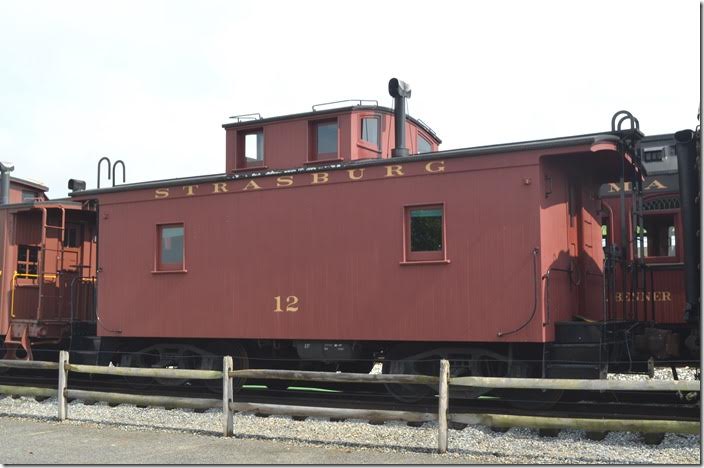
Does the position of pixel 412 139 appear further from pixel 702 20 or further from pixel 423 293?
pixel 702 20

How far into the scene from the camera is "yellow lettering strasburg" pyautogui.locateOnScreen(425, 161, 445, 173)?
10.0 meters

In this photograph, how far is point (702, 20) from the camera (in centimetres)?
806

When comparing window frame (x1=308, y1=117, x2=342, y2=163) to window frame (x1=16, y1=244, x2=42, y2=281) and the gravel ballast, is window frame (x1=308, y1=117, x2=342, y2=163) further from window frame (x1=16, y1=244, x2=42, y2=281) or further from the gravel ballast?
window frame (x1=16, y1=244, x2=42, y2=281)

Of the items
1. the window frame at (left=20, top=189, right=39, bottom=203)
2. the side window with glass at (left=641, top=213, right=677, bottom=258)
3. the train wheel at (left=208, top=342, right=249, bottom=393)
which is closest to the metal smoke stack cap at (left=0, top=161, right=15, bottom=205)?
the window frame at (left=20, top=189, right=39, bottom=203)

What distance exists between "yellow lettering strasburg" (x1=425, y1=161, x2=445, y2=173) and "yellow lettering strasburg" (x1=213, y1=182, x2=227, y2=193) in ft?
10.8

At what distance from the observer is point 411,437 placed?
331 inches

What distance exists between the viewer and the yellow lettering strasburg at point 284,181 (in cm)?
1113

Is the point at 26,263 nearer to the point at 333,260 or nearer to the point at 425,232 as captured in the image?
the point at 333,260

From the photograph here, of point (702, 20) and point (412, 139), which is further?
point (412, 139)

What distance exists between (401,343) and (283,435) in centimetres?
255

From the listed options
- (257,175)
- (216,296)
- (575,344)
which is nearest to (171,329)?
(216,296)

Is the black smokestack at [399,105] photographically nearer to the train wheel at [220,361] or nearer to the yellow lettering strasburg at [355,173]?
Answer: the yellow lettering strasburg at [355,173]

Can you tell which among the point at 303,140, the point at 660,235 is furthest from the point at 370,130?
the point at 660,235

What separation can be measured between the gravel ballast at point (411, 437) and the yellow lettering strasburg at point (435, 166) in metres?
3.26
